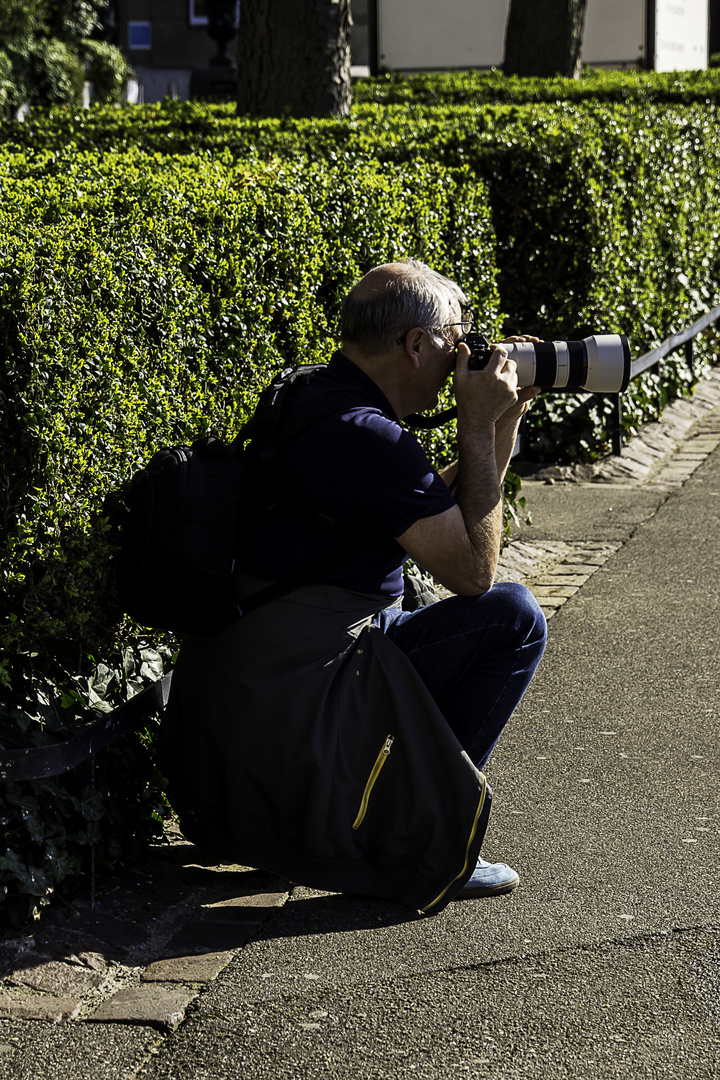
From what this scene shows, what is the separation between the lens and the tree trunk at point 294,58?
9305mm

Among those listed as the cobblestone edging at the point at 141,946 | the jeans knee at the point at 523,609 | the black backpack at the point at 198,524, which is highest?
the black backpack at the point at 198,524

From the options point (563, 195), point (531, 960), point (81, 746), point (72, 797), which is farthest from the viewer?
point (563, 195)

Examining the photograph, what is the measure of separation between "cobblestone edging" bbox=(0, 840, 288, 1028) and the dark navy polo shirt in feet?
2.76

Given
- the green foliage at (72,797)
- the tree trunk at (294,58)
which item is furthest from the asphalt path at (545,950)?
the tree trunk at (294,58)

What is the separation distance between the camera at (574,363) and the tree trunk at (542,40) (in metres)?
13.4

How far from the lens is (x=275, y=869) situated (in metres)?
3.46

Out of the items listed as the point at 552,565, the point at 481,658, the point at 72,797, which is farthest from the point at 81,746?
the point at 552,565

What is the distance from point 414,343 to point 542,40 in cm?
1409

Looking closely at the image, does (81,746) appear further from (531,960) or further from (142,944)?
(531,960)

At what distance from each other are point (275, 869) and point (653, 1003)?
0.98 metres

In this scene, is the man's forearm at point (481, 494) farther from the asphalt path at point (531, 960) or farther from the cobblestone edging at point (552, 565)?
the cobblestone edging at point (552, 565)

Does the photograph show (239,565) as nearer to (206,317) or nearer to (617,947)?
(206,317)

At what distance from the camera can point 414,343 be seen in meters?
3.52

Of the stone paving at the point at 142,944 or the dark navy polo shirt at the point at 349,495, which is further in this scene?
the dark navy polo shirt at the point at 349,495
